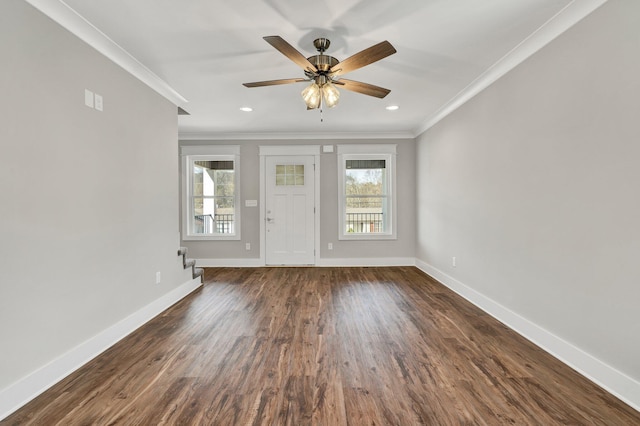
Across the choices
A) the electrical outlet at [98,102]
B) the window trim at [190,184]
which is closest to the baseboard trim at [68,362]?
the electrical outlet at [98,102]

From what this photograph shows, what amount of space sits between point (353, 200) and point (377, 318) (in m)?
2.97

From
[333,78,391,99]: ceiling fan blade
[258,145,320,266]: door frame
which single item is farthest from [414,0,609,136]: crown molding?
[258,145,320,266]: door frame

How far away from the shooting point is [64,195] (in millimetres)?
2029

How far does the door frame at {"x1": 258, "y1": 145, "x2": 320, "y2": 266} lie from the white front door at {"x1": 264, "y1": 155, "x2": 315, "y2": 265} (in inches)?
1.7

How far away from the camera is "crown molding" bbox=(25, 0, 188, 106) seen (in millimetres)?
1922

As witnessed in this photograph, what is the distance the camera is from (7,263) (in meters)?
1.66

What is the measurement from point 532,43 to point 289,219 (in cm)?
421

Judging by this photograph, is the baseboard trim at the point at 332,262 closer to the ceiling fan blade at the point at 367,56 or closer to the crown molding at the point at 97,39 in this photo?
the crown molding at the point at 97,39

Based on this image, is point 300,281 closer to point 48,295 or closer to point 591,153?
point 48,295

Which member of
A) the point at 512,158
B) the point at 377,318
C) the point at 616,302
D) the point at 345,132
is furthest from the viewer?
the point at 345,132

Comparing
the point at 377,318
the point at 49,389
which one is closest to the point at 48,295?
the point at 49,389

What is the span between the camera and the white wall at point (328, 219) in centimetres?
555

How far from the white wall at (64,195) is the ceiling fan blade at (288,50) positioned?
1480 mm

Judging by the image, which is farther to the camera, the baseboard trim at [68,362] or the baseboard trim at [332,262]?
the baseboard trim at [332,262]
